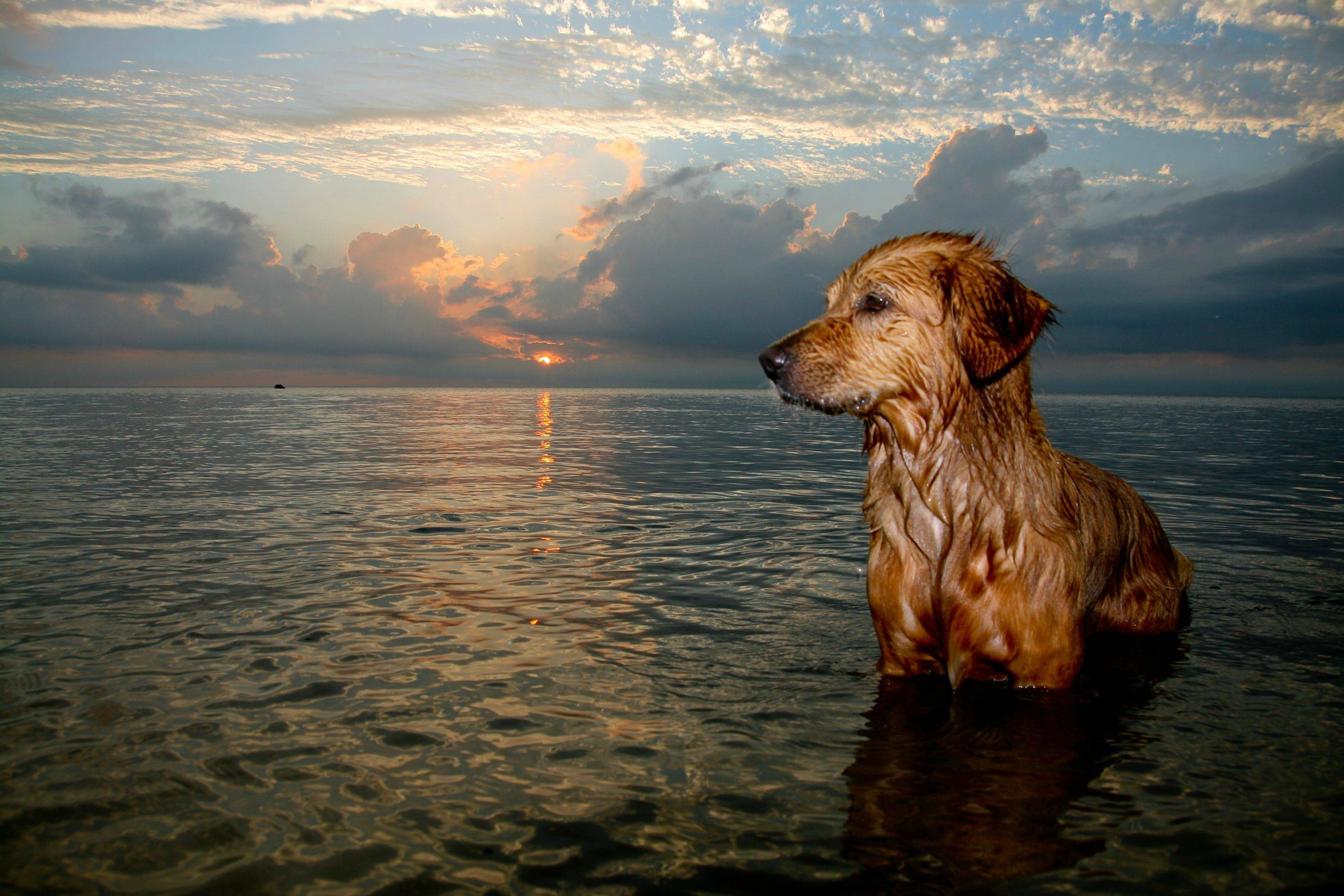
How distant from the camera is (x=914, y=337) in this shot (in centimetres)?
441

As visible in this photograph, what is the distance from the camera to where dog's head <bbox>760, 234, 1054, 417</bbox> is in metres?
4.29

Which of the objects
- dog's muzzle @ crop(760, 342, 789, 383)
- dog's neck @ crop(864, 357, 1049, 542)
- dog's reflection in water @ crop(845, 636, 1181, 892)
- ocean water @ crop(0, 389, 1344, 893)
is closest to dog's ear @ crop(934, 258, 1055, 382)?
dog's neck @ crop(864, 357, 1049, 542)

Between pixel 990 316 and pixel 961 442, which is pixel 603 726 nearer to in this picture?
pixel 961 442

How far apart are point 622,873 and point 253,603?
16.7ft

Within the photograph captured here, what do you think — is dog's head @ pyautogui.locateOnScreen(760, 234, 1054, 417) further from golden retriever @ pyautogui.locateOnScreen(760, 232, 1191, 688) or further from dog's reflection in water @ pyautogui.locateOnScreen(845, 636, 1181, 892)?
dog's reflection in water @ pyautogui.locateOnScreen(845, 636, 1181, 892)

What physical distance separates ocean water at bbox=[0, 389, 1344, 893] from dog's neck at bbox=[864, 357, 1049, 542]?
3.37 ft

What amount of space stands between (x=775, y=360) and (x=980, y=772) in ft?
7.72

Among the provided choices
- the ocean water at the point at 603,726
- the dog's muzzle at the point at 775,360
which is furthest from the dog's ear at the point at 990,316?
the ocean water at the point at 603,726

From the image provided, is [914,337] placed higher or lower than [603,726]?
higher

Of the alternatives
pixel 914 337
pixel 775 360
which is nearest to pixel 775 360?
pixel 775 360

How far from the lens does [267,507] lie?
481 inches

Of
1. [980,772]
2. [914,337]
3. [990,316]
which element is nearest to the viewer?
[980,772]

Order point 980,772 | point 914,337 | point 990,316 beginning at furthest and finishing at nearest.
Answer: point 914,337, point 990,316, point 980,772

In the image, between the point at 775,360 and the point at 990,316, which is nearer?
the point at 990,316
